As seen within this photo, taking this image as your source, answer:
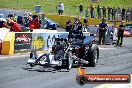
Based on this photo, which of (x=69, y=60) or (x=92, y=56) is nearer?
(x=69, y=60)

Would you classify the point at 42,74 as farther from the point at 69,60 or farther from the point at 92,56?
the point at 92,56

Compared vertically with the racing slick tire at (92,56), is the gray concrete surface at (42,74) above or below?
below

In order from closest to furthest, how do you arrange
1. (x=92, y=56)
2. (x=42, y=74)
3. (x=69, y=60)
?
(x=42, y=74) → (x=69, y=60) → (x=92, y=56)

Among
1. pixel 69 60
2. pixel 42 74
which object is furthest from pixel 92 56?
pixel 42 74

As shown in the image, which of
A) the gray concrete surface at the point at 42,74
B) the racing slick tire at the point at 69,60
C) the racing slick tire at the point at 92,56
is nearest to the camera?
the gray concrete surface at the point at 42,74

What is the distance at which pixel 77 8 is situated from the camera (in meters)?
43.4

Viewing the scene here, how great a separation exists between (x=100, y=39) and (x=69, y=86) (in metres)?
16.7

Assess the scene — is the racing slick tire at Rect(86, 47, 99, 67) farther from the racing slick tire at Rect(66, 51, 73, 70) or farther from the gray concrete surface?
the racing slick tire at Rect(66, 51, 73, 70)

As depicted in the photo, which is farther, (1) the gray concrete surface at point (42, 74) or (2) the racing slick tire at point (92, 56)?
(2) the racing slick tire at point (92, 56)

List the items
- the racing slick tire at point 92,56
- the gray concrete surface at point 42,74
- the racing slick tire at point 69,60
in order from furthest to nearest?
the racing slick tire at point 92,56
the racing slick tire at point 69,60
the gray concrete surface at point 42,74

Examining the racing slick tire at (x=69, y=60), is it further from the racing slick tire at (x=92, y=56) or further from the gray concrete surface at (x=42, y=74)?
the racing slick tire at (x=92, y=56)

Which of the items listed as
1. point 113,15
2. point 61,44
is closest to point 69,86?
point 61,44

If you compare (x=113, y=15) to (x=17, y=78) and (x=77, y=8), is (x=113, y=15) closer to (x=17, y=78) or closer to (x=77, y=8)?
(x=77, y=8)

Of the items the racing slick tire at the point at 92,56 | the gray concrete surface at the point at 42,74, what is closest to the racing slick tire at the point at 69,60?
the gray concrete surface at the point at 42,74
